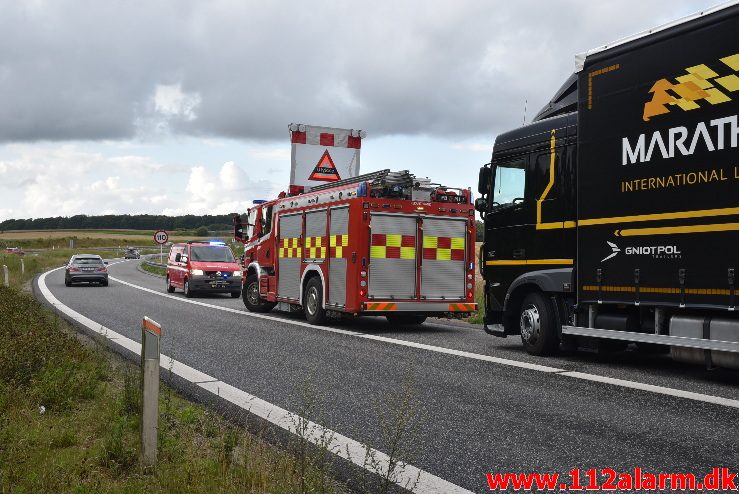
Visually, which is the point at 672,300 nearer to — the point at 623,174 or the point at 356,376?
the point at 623,174

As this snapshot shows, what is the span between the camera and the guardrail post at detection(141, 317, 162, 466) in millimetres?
4293

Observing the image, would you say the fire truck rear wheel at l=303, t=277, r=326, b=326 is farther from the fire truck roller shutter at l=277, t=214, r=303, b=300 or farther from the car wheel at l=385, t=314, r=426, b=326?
the car wheel at l=385, t=314, r=426, b=326

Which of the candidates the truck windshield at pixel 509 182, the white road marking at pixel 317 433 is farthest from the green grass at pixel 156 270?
the truck windshield at pixel 509 182

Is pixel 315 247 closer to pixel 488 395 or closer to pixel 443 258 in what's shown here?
pixel 443 258

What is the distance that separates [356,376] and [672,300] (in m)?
3.49

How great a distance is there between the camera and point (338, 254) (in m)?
13.4

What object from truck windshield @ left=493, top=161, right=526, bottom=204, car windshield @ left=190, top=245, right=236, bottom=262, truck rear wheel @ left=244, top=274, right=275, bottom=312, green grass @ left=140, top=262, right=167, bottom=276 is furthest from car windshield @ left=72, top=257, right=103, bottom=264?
truck windshield @ left=493, top=161, right=526, bottom=204

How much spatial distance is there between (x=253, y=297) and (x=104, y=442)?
40.6ft

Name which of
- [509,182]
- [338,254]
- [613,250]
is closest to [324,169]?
[338,254]

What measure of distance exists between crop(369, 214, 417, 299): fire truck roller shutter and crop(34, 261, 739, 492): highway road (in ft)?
3.18

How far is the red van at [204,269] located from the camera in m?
23.7

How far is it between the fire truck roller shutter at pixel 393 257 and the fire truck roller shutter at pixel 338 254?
0.55 metres

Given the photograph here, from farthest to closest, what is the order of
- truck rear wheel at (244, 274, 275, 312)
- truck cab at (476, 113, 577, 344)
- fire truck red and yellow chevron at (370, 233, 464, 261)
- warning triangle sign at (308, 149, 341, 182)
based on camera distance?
warning triangle sign at (308, 149, 341, 182) → truck rear wheel at (244, 274, 275, 312) → fire truck red and yellow chevron at (370, 233, 464, 261) → truck cab at (476, 113, 577, 344)

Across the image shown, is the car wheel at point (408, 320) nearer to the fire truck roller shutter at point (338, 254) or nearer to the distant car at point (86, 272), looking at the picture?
the fire truck roller shutter at point (338, 254)
